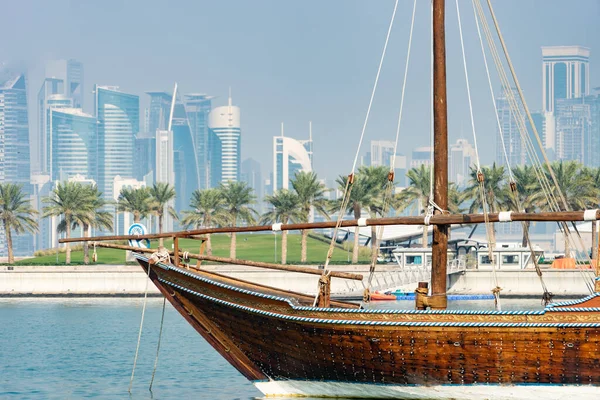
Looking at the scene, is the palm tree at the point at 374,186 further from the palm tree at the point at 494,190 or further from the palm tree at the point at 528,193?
the palm tree at the point at 528,193

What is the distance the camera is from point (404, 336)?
83.4 feet

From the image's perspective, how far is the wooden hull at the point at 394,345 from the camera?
24609 millimetres

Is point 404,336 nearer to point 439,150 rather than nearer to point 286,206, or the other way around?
point 439,150

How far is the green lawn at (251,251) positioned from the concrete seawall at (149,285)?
14.8 meters

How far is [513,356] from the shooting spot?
24.9m

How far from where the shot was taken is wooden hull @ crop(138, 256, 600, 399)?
2461cm

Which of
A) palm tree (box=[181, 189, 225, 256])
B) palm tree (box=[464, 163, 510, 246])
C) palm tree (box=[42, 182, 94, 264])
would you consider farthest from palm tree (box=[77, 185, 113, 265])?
palm tree (box=[464, 163, 510, 246])

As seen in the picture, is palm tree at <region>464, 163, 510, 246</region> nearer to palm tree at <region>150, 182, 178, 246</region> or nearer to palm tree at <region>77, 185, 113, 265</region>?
palm tree at <region>150, 182, 178, 246</region>

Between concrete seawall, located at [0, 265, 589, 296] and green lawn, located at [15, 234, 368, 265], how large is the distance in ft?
48.7

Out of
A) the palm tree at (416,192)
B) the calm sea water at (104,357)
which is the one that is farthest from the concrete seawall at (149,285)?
the palm tree at (416,192)

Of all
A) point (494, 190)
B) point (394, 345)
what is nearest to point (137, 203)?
point (494, 190)

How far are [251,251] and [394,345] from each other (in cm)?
8833

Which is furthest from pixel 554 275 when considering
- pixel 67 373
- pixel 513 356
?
pixel 513 356

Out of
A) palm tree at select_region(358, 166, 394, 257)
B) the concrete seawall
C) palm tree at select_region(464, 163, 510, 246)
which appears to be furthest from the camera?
palm tree at select_region(358, 166, 394, 257)
